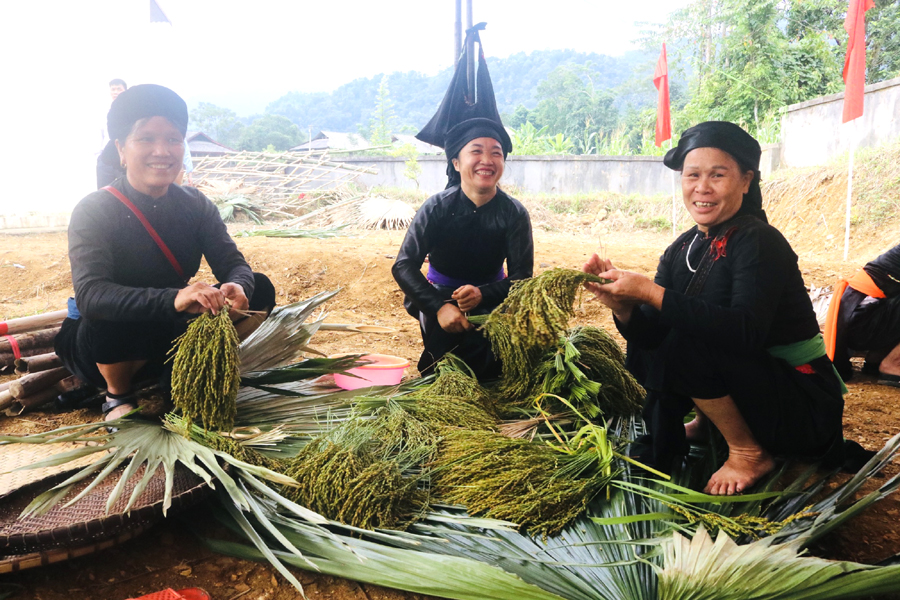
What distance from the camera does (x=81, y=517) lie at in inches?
70.8

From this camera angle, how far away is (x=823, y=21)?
658 inches

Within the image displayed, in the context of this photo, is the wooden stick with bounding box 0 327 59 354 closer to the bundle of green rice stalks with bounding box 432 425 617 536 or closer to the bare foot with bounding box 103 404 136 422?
the bare foot with bounding box 103 404 136 422

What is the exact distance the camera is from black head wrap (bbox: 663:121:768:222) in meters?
2.03

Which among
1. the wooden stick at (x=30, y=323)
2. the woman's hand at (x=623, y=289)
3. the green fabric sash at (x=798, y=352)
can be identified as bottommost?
the wooden stick at (x=30, y=323)

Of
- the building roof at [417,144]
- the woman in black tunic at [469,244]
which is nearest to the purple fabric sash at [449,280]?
the woman in black tunic at [469,244]

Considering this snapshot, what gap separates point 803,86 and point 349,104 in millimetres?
55922

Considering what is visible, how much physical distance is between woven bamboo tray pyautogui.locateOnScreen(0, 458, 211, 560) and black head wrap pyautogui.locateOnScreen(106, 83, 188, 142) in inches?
58.5

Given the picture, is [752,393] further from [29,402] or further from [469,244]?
[29,402]

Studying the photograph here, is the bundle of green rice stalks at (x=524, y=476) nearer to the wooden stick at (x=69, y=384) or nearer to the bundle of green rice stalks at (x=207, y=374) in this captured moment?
the bundle of green rice stalks at (x=207, y=374)

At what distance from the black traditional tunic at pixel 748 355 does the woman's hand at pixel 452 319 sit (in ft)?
3.37

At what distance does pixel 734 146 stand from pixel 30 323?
373 cm

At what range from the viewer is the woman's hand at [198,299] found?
2404 mm

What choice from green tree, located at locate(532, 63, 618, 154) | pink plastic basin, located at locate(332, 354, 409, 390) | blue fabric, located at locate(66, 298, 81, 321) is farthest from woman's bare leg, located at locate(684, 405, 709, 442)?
green tree, located at locate(532, 63, 618, 154)

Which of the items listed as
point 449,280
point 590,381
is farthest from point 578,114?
point 590,381
